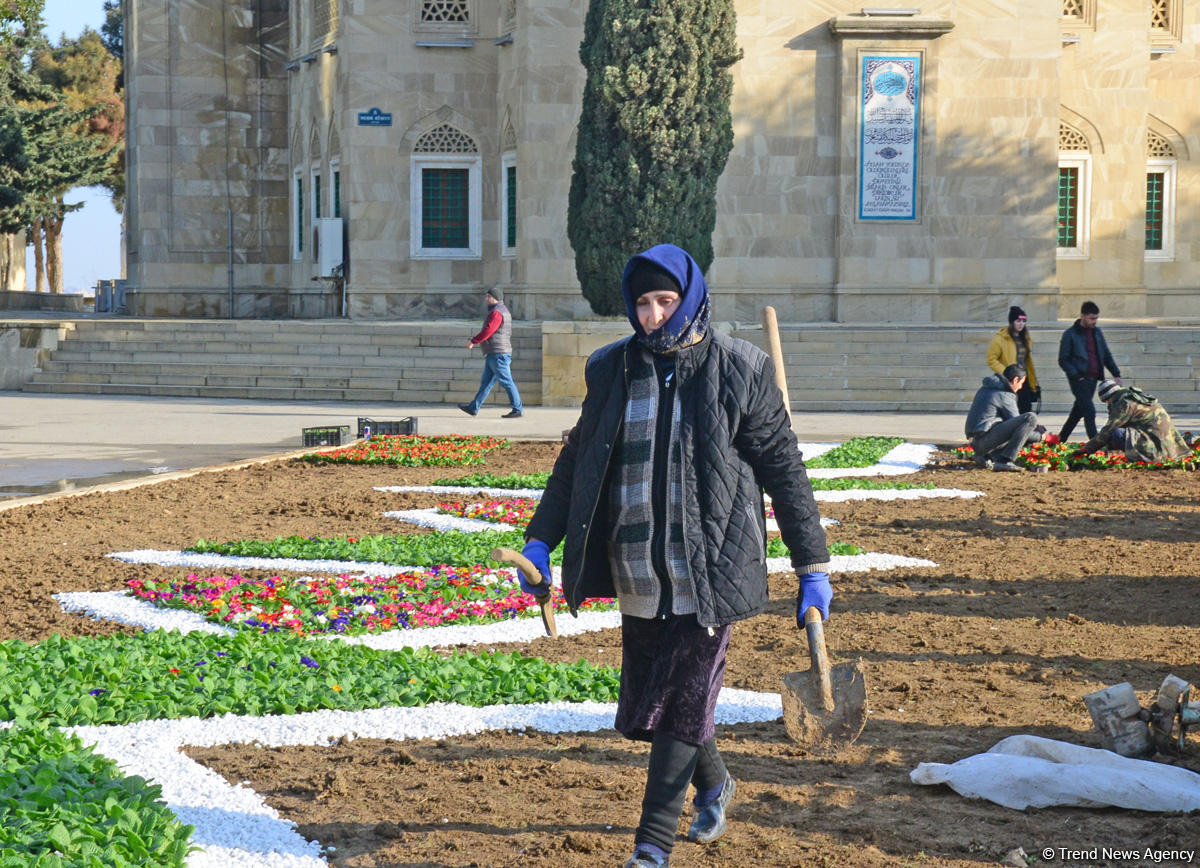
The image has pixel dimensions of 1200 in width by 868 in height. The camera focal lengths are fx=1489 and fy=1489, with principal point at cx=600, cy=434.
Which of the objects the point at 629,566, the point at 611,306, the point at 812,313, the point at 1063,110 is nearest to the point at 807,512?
the point at 629,566

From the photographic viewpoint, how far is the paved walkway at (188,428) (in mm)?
14180

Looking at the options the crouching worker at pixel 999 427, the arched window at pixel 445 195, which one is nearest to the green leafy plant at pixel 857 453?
the crouching worker at pixel 999 427

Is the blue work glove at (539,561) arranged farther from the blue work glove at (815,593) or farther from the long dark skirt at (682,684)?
the blue work glove at (815,593)

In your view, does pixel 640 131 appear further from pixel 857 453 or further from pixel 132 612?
pixel 132 612

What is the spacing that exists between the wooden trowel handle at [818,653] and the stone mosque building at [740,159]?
22.8 meters

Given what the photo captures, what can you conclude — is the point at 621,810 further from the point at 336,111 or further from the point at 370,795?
the point at 336,111

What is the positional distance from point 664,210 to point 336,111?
10.1 m

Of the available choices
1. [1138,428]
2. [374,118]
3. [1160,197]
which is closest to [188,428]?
[1138,428]

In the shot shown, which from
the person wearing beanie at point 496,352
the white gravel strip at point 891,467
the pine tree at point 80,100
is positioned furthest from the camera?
the pine tree at point 80,100

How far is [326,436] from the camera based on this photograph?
16.3m

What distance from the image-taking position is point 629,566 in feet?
13.9

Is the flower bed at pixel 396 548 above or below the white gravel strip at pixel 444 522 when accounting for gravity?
above

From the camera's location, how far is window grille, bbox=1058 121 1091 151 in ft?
96.4

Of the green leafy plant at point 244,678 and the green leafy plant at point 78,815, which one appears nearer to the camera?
the green leafy plant at point 78,815
